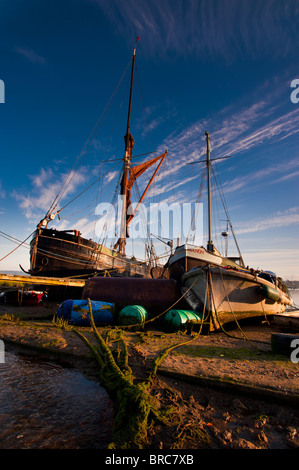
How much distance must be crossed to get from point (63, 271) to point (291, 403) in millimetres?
19018

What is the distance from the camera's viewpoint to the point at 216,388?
3371 mm

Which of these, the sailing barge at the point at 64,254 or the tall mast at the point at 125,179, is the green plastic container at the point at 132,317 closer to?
the sailing barge at the point at 64,254

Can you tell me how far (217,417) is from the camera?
8.69ft

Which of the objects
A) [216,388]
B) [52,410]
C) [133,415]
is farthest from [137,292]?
[133,415]

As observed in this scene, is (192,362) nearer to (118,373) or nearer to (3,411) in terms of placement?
(118,373)

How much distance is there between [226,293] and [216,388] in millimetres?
5724

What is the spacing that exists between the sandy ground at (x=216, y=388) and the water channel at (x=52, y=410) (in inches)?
22.1

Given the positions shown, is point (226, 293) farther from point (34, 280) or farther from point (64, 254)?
point (64, 254)

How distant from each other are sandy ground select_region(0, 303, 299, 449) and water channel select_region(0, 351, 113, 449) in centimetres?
56

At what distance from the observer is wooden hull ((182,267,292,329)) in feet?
27.9

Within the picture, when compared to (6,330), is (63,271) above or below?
above

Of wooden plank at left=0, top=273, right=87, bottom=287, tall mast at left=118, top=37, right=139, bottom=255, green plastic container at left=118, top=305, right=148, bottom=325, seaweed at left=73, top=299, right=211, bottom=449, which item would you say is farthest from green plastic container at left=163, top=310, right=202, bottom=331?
tall mast at left=118, top=37, right=139, bottom=255
